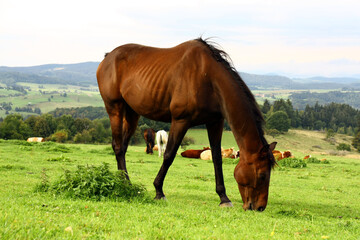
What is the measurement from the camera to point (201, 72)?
665 centimetres

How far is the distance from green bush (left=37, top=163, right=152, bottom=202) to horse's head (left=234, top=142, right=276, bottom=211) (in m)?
1.73

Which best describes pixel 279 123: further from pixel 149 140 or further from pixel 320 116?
pixel 149 140

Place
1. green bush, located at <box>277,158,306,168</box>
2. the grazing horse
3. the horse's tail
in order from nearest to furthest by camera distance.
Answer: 1. green bush, located at <box>277,158,306,168</box>
2. the grazing horse
3. the horse's tail

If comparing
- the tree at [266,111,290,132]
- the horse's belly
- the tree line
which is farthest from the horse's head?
the tree line

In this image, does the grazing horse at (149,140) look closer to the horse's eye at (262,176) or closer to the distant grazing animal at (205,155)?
the distant grazing animal at (205,155)

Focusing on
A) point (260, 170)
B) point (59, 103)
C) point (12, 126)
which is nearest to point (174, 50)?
point (260, 170)

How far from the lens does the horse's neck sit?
6281 mm

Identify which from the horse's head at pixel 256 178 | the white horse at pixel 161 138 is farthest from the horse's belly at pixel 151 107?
the white horse at pixel 161 138

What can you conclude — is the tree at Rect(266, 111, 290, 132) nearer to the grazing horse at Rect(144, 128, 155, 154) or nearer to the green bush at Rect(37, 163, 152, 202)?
the grazing horse at Rect(144, 128, 155, 154)

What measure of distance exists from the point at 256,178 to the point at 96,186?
2.76m

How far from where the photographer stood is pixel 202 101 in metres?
6.49

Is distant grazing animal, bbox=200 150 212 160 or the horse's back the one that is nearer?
the horse's back

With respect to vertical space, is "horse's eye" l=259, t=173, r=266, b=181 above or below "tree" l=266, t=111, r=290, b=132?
above

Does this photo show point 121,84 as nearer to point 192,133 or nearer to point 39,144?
point 39,144
